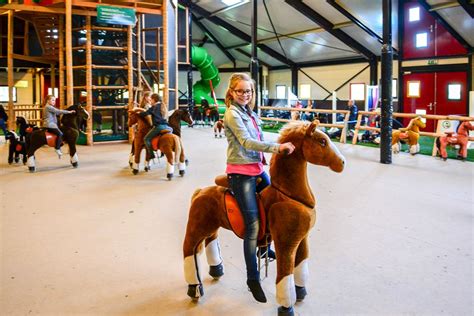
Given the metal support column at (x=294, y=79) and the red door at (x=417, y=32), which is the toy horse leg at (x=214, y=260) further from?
the metal support column at (x=294, y=79)

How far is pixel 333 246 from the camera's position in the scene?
14.4ft

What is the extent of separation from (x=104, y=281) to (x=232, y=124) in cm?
171

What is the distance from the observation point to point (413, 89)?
1689 cm

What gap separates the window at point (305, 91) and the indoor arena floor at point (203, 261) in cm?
1608

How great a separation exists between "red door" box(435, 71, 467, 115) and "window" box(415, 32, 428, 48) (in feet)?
3.97

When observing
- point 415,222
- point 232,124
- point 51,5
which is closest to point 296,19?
point 51,5

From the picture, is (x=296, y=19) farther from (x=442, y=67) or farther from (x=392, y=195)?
(x=392, y=195)

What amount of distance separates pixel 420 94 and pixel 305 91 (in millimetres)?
8095

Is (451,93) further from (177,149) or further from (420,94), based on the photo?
(177,149)

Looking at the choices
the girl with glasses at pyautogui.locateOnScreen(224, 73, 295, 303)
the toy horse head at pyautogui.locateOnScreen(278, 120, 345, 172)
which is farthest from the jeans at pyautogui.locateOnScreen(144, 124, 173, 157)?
the toy horse head at pyautogui.locateOnScreen(278, 120, 345, 172)

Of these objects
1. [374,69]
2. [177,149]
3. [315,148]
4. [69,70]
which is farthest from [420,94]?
[315,148]

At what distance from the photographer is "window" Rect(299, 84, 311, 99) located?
23.8m

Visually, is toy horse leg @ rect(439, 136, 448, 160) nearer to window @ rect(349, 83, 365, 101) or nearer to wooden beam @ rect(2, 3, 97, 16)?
wooden beam @ rect(2, 3, 97, 16)

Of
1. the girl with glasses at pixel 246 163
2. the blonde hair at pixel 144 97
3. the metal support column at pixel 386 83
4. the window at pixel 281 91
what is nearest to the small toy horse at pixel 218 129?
the blonde hair at pixel 144 97
